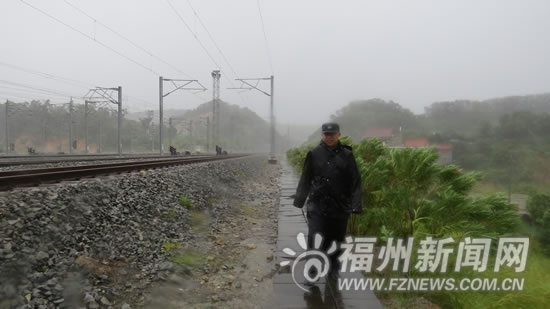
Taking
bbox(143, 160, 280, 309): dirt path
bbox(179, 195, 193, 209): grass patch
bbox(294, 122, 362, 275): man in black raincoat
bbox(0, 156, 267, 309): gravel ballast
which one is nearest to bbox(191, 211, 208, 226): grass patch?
bbox(143, 160, 280, 309): dirt path

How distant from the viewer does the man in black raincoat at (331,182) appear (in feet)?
12.4

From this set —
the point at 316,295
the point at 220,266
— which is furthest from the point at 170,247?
the point at 316,295

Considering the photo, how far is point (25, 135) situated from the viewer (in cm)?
7419

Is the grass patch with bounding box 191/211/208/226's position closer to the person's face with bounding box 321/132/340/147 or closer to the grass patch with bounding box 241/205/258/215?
the grass patch with bounding box 241/205/258/215

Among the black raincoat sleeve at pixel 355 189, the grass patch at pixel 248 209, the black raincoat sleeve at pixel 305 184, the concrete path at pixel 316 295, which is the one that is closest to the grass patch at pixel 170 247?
the concrete path at pixel 316 295

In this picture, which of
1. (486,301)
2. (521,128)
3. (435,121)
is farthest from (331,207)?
(435,121)

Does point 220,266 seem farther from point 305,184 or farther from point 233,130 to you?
point 233,130

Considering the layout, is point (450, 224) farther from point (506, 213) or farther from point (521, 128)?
point (521, 128)

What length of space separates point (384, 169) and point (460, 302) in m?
2.36

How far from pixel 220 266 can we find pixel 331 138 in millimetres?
2880

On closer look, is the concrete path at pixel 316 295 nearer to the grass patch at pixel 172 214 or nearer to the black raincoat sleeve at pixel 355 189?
the black raincoat sleeve at pixel 355 189

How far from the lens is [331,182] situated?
379cm

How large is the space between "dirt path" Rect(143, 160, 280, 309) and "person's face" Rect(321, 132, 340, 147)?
1.89m

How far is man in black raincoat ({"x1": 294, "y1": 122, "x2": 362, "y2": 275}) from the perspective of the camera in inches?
148
